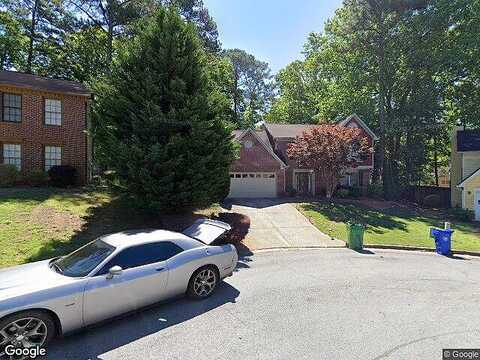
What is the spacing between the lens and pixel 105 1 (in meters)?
26.3

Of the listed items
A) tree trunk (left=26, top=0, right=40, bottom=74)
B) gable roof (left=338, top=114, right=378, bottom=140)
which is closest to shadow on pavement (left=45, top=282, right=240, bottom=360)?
gable roof (left=338, top=114, right=378, bottom=140)

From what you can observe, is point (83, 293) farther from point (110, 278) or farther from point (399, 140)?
point (399, 140)

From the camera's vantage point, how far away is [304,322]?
18.8ft

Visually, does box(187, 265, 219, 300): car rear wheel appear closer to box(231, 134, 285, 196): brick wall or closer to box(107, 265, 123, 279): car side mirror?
box(107, 265, 123, 279): car side mirror

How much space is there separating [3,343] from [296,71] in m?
43.6

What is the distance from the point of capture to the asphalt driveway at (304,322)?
477 cm

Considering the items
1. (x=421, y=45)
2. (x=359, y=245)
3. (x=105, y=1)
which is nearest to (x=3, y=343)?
(x=359, y=245)

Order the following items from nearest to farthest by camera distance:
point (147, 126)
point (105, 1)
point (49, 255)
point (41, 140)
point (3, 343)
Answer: point (3, 343), point (49, 255), point (147, 126), point (41, 140), point (105, 1)

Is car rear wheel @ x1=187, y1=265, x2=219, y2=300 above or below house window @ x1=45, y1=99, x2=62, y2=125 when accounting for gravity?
below

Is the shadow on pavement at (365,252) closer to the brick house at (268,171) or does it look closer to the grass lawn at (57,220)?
the grass lawn at (57,220)

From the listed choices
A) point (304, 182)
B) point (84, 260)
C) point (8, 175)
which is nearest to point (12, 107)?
point (8, 175)

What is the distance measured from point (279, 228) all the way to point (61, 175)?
40.5 feet

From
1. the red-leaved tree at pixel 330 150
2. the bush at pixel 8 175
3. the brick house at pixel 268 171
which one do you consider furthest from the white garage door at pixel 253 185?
the bush at pixel 8 175

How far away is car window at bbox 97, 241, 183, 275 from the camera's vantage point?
561 centimetres
